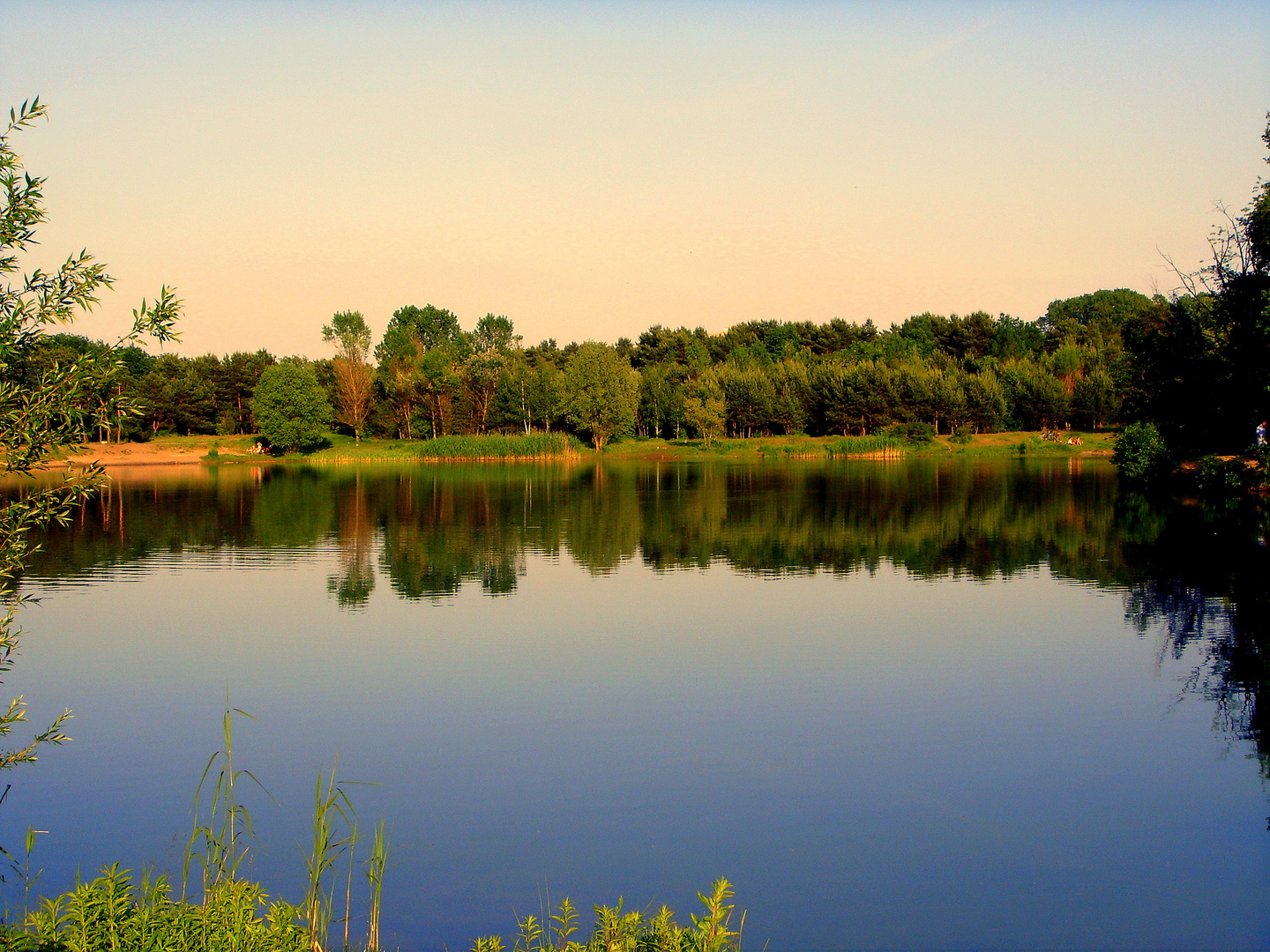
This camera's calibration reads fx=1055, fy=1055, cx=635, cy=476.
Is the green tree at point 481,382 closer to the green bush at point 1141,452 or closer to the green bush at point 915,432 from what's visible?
the green bush at point 915,432

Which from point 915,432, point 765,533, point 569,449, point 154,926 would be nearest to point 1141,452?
point 765,533

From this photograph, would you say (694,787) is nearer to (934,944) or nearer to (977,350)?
(934,944)

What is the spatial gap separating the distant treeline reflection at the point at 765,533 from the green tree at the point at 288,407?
27.3m

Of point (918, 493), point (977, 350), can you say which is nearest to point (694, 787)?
point (918, 493)

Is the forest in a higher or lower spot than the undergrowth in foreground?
higher

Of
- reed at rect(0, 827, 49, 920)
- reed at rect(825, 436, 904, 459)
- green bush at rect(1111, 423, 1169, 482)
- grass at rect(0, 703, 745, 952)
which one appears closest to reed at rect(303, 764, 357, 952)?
grass at rect(0, 703, 745, 952)

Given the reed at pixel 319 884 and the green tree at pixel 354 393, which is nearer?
the reed at pixel 319 884

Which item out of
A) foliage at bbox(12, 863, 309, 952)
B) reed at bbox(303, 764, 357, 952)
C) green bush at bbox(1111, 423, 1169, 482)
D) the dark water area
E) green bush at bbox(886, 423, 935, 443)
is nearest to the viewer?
foliage at bbox(12, 863, 309, 952)

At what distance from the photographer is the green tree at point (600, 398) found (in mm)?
82125

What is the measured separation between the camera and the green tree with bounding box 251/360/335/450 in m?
79.3

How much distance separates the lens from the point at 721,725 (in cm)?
1147

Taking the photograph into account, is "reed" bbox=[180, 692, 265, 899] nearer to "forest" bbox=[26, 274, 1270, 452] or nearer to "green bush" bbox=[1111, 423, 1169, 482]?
"green bush" bbox=[1111, 423, 1169, 482]

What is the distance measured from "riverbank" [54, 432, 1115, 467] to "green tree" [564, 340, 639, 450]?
5.87 feet

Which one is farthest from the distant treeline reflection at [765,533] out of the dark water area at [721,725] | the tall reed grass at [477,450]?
the tall reed grass at [477,450]
